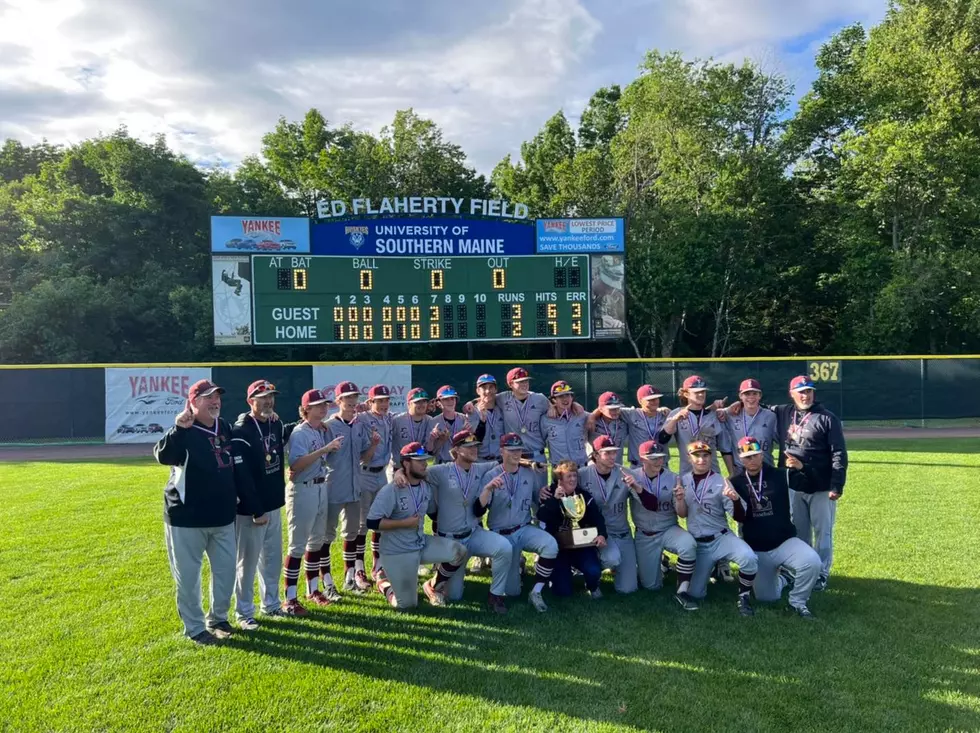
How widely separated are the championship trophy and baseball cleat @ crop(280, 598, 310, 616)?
7.87 ft

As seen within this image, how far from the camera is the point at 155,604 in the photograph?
5.75 m

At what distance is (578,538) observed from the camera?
5859mm

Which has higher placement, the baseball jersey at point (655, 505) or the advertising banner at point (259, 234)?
the advertising banner at point (259, 234)

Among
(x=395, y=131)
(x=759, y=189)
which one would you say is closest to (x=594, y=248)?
(x=759, y=189)

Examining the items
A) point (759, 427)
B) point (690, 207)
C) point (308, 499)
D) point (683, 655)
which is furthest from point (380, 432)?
point (690, 207)

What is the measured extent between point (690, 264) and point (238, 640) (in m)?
24.8

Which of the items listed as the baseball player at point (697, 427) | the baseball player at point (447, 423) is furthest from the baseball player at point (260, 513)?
the baseball player at point (697, 427)

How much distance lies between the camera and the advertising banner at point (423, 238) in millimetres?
17781

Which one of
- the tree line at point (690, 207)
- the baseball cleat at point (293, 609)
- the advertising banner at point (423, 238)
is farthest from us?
the tree line at point (690, 207)

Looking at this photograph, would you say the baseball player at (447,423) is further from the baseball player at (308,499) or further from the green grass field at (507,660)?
the green grass field at (507,660)

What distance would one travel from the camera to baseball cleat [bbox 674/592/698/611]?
5617mm

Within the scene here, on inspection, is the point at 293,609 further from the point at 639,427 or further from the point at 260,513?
the point at 639,427

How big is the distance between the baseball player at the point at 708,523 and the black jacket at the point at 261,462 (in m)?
3.67

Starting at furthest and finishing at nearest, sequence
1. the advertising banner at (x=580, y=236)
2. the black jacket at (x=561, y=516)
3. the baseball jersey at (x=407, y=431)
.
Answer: the advertising banner at (x=580, y=236) < the baseball jersey at (x=407, y=431) < the black jacket at (x=561, y=516)
